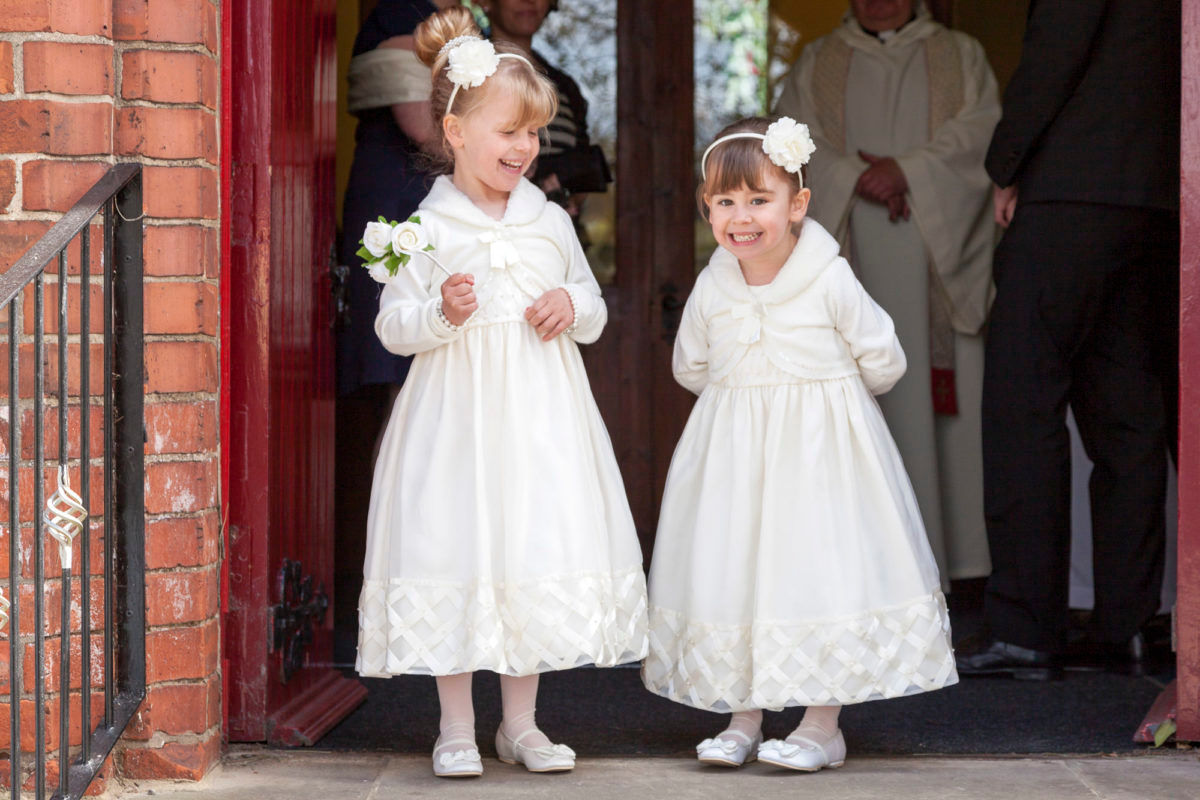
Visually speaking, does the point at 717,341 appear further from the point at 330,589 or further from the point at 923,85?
the point at 923,85

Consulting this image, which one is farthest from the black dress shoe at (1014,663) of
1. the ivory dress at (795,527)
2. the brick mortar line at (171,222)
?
the brick mortar line at (171,222)

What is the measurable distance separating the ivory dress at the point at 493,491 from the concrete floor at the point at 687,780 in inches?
9.5

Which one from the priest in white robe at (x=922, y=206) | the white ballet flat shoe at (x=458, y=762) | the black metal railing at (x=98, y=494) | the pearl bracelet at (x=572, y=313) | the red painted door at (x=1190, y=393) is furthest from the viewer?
the priest in white robe at (x=922, y=206)

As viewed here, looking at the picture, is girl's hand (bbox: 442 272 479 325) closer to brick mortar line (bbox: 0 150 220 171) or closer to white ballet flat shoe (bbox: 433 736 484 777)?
brick mortar line (bbox: 0 150 220 171)

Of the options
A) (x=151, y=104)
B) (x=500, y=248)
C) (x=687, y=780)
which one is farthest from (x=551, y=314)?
(x=687, y=780)

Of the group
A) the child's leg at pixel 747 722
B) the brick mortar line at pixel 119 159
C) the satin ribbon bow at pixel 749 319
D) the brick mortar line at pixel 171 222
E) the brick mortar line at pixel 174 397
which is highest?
the brick mortar line at pixel 119 159

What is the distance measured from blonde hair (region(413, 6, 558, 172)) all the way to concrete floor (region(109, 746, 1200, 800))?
1.38 m

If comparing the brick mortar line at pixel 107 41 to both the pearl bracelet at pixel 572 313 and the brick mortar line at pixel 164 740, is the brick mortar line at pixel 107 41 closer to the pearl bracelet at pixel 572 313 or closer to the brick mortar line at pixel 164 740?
the pearl bracelet at pixel 572 313

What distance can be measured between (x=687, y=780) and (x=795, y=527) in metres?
0.58

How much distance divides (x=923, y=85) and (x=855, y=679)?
2.58 m

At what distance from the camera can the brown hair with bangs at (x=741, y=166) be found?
320 cm

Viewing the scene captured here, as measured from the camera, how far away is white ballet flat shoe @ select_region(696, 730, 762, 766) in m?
3.15

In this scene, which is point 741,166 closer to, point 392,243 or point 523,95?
point 523,95

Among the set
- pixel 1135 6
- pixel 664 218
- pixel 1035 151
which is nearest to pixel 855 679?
pixel 1035 151
